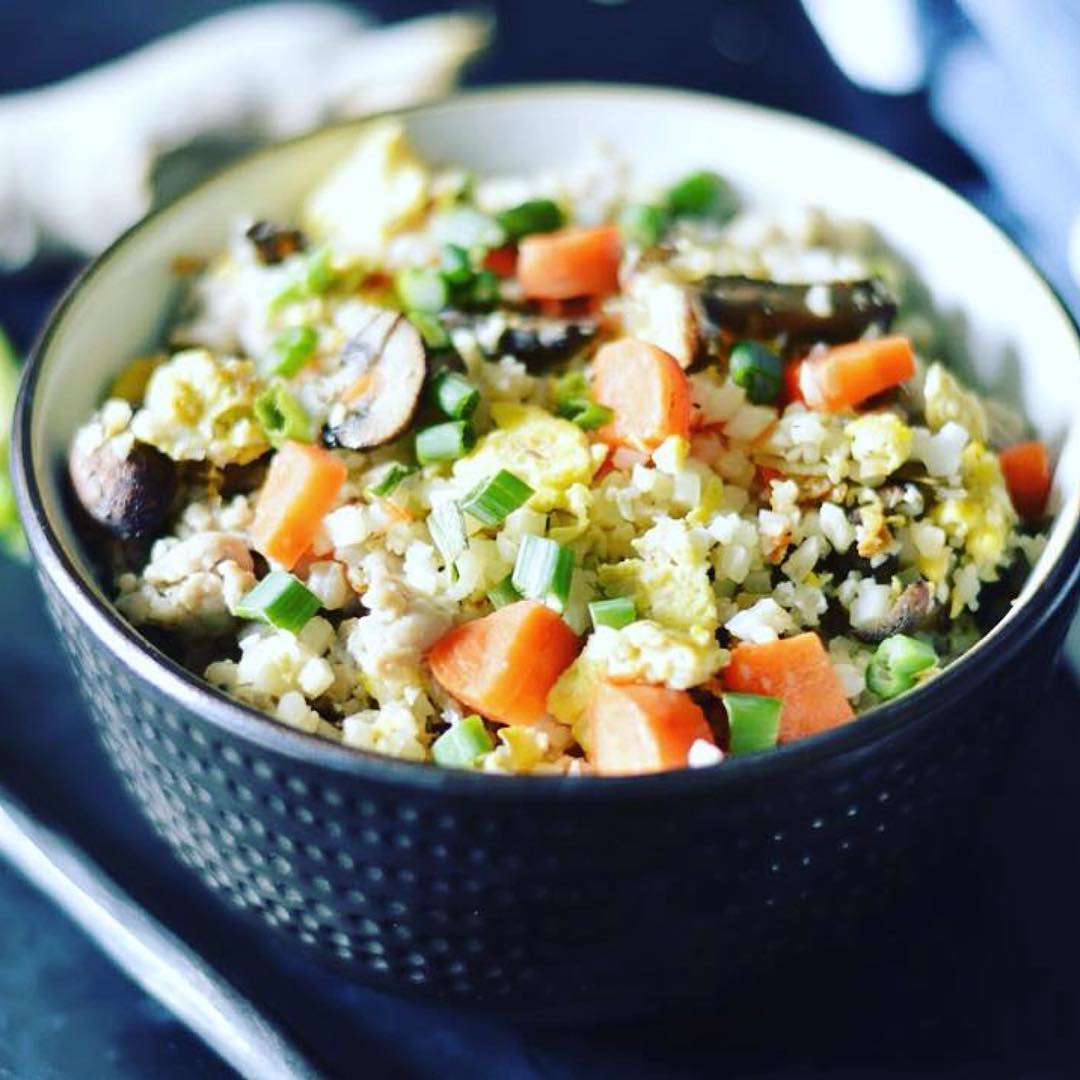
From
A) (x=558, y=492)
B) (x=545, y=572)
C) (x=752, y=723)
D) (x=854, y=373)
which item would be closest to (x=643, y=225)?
(x=854, y=373)

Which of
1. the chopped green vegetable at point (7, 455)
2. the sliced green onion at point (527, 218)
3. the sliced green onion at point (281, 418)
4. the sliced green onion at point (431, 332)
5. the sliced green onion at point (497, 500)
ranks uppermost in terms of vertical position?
the sliced green onion at point (527, 218)

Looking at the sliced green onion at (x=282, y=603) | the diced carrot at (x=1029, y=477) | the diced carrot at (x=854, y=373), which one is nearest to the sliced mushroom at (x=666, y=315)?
the diced carrot at (x=854, y=373)

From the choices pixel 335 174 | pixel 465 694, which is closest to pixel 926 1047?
pixel 465 694

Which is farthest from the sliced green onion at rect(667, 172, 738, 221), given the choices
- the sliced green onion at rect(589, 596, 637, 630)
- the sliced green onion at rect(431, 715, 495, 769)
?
the sliced green onion at rect(431, 715, 495, 769)

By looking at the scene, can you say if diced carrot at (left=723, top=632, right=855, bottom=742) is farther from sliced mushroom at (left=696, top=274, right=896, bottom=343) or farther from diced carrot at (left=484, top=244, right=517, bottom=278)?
diced carrot at (left=484, top=244, right=517, bottom=278)

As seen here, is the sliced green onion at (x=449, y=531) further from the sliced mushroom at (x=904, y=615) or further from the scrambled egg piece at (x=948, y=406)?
the scrambled egg piece at (x=948, y=406)
